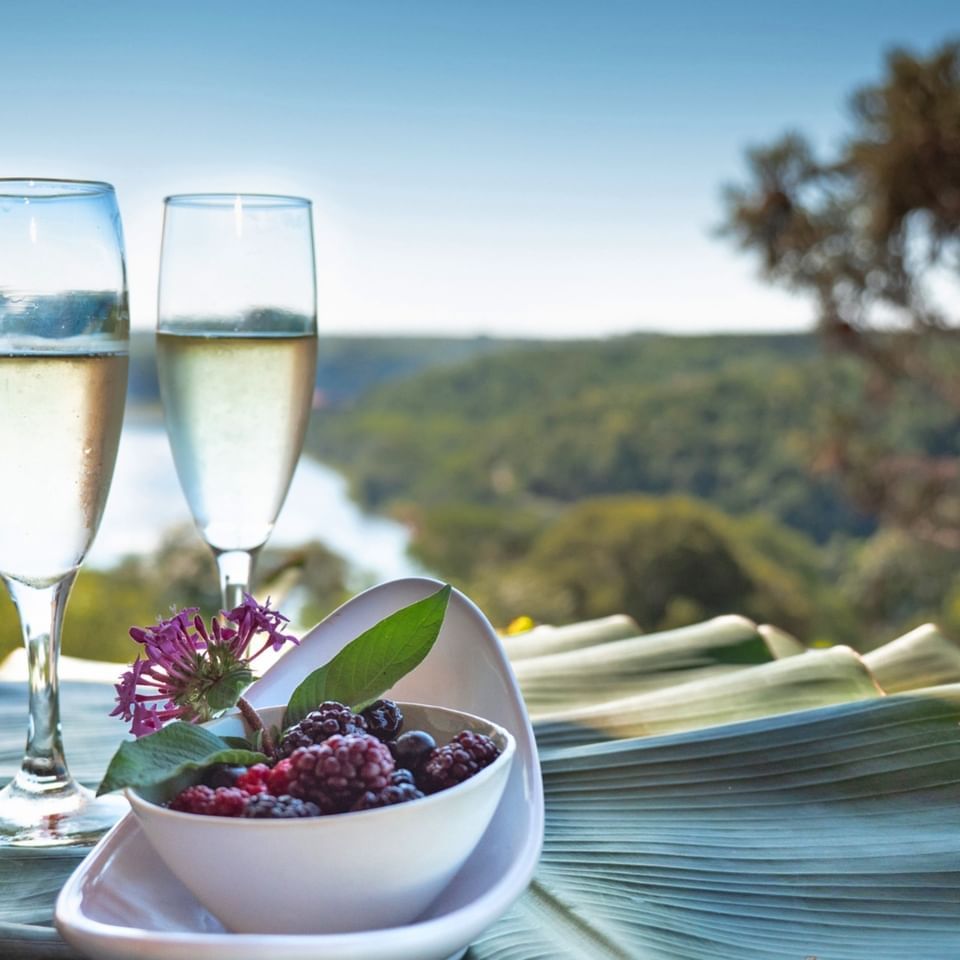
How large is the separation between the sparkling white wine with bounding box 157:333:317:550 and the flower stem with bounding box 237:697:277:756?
0.29m

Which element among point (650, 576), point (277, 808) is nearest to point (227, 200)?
point (277, 808)

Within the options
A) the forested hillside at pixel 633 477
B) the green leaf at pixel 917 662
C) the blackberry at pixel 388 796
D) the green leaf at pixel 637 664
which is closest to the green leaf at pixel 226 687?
the blackberry at pixel 388 796

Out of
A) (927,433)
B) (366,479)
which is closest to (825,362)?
(927,433)

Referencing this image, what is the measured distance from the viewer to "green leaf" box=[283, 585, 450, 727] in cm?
52

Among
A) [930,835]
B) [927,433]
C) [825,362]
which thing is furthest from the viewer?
[825,362]

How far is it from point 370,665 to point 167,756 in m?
0.11

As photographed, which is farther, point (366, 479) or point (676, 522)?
point (366, 479)

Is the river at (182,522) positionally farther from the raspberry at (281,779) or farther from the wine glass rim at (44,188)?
the raspberry at (281,779)

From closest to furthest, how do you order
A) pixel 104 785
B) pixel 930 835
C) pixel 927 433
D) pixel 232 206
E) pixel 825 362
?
1. pixel 104 785
2. pixel 930 835
3. pixel 232 206
4. pixel 927 433
5. pixel 825 362

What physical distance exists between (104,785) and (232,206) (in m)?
0.47

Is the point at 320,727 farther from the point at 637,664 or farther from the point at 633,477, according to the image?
the point at 633,477

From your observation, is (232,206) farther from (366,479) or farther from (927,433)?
(366,479)

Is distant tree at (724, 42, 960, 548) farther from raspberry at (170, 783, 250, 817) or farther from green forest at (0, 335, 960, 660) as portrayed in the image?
raspberry at (170, 783, 250, 817)

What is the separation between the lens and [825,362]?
630cm
